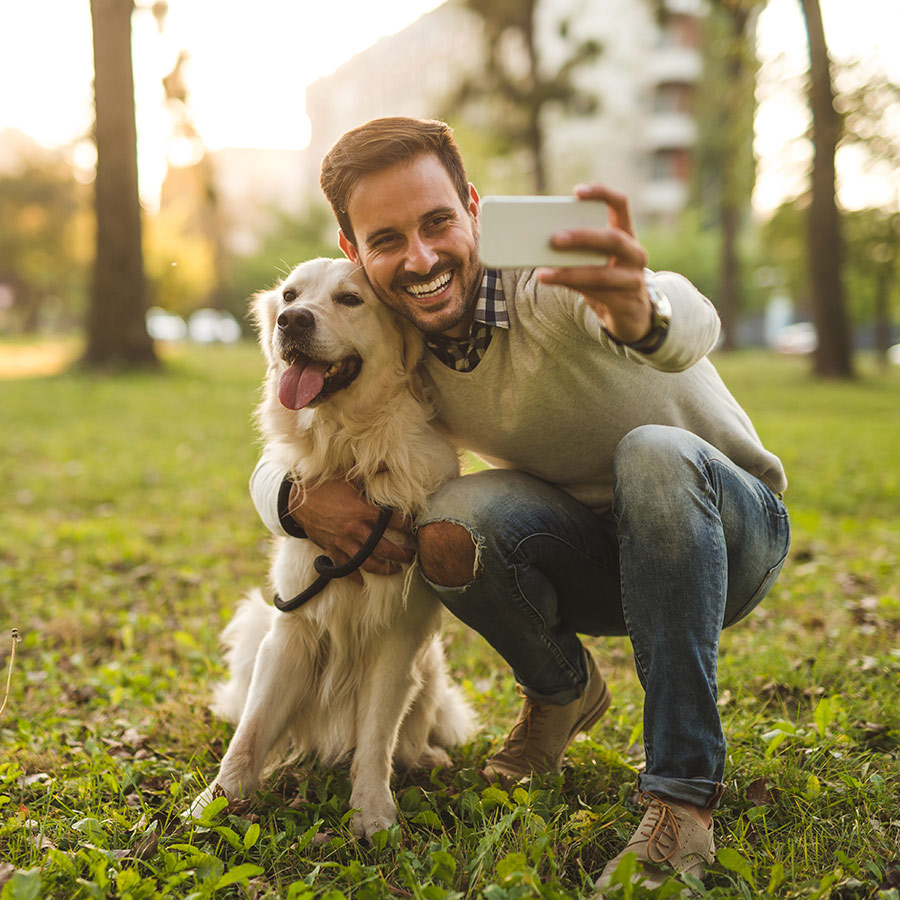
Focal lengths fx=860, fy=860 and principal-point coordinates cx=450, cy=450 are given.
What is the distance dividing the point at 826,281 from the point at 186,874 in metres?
13.8

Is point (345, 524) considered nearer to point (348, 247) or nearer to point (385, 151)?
point (348, 247)

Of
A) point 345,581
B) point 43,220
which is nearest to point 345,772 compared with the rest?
point 345,581

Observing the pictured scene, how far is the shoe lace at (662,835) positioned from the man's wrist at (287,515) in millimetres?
1126

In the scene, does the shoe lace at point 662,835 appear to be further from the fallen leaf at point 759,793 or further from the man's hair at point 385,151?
the man's hair at point 385,151

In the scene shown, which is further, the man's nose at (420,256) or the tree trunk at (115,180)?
the tree trunk at (115,180)

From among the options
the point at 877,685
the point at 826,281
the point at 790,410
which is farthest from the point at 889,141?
the point at 877,685

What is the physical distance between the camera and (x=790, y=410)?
10.8 meters

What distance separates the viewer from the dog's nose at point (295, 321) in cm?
224

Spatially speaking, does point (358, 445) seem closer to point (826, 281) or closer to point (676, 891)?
point (676, 891)

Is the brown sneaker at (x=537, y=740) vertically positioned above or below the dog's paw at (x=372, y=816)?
above

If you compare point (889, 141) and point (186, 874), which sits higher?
point (889, 141)

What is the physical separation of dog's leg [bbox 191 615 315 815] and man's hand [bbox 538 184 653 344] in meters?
1.22

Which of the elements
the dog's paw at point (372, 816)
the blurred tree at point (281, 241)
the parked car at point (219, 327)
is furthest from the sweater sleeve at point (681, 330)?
the blurred tree at point (281, 241)

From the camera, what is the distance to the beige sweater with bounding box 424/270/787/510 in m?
2.10
